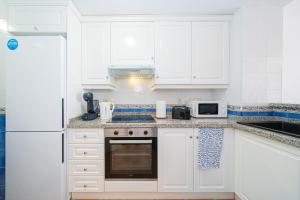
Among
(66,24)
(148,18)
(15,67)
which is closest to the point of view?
(15,67)

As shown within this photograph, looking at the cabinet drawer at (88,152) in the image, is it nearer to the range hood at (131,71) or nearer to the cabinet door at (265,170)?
the range hood at (131,71)

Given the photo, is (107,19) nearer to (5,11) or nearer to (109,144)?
(5,11)

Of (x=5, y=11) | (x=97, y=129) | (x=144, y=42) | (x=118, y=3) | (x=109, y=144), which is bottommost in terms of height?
(x=109, y=144)

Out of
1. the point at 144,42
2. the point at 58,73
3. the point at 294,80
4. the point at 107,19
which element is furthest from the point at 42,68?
the point at 294,80

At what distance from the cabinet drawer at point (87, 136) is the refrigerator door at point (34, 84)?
0.26 m

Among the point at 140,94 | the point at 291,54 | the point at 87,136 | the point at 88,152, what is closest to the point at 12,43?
the point at 87,136

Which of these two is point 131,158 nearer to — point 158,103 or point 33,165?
point 158,103

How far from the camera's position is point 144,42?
223 cm

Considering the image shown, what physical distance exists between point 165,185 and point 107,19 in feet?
7.26

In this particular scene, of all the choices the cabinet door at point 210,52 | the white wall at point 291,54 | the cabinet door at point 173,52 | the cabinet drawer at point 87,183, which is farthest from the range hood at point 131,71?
the white wall at point 291,54

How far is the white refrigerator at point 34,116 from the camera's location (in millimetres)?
1691

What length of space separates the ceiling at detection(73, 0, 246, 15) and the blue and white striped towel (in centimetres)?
149

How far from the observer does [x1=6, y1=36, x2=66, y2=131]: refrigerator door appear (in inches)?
66.5

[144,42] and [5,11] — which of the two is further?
[144,42]
